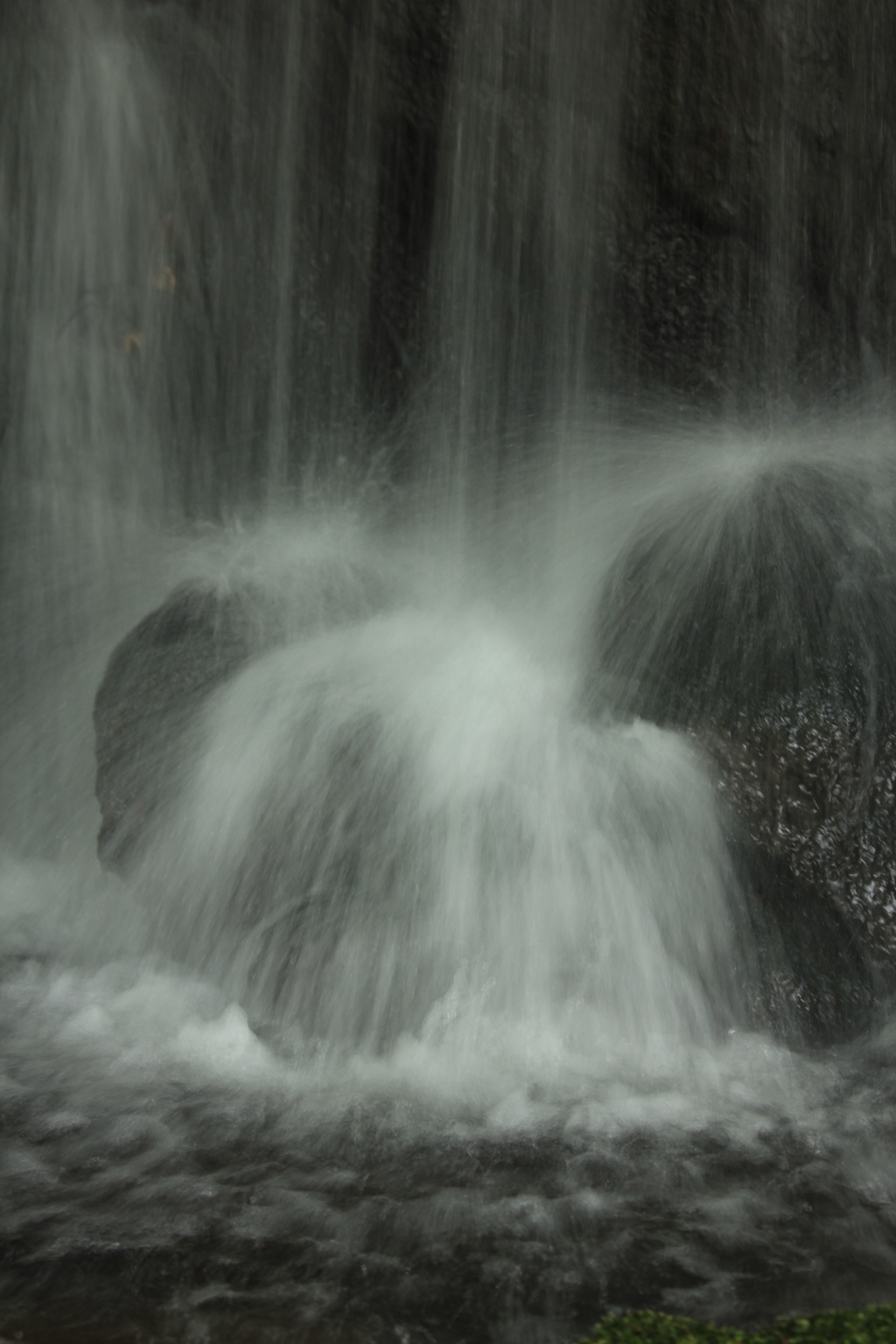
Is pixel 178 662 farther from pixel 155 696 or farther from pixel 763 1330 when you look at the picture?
pixel 763 1330

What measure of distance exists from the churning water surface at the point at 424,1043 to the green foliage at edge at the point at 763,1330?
0.10m

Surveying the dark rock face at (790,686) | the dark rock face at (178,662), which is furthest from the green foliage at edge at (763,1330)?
the dark rock face at (178,662)

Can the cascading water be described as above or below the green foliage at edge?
above

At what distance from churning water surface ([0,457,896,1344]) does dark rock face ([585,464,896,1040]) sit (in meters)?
0.19

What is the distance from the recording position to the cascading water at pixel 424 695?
125 inches

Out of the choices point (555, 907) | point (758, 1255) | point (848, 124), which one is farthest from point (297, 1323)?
point (848, 124)

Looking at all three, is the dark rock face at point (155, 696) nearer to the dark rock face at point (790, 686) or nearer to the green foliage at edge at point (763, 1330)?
the dark rock face at point (790, 686)

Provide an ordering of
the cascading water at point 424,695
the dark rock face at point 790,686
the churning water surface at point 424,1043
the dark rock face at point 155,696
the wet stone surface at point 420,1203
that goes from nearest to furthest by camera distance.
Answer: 1. the wet stone surface at point 420,1203
2. the churning water surface at point 424,1043
3. the cascading water at point 424,695
4. the dark rock face at point 790,686
5. the dark rock face at point 155,696

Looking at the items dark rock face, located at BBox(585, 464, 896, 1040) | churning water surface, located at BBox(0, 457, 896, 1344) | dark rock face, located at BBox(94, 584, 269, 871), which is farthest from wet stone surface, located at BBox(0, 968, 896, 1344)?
dark rock face, located at BBox(94, 584, 269, 871)

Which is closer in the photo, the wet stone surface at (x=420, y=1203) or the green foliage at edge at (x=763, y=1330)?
the green foliage at edge at (x=763, y=1330)

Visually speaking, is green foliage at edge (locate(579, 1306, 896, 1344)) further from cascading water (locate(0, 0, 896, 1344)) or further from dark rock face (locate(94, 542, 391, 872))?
dark rock face (locate(94, 542, 391, 872))

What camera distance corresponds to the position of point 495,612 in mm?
6578

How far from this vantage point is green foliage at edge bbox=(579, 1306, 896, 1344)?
2.43 metres

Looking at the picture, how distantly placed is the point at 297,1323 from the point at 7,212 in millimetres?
6586
